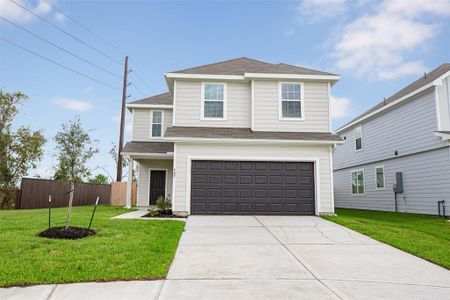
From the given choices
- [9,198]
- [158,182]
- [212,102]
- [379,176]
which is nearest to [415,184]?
[379,176]

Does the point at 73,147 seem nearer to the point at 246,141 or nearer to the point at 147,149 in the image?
the point at 147,149

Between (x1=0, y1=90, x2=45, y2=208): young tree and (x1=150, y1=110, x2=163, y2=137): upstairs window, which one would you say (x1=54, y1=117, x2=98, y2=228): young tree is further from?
(x1=150, y1=110, x2=163, y2=137): upstairs window

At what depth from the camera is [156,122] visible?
17094 mm

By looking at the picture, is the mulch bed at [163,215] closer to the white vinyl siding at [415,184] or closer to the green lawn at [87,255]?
the green lawn at [87,255]

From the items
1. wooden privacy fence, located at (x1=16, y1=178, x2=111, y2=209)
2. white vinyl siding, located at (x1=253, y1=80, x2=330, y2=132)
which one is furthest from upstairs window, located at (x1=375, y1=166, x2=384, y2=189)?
wooden privacy fence, located at (x1=16, y1=178, x2=111, y2=209)

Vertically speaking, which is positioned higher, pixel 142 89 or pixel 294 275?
pixel 142 89

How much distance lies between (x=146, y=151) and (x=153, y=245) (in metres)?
9.25

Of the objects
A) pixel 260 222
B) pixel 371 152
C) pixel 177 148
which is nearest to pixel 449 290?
pixel 260 222

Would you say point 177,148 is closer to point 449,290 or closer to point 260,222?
point 260,222

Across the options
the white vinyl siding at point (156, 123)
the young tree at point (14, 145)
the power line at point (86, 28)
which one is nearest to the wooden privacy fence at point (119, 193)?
the white vinyl siding at point (156, 123)

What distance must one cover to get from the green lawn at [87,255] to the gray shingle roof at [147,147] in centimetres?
735

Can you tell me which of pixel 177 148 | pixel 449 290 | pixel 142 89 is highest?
pixel 142 89

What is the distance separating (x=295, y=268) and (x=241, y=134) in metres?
7.38

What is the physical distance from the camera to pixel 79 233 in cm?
701
